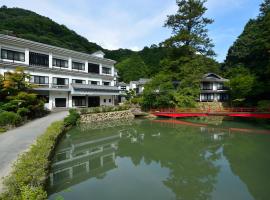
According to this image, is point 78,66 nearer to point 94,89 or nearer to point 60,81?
point 60,81

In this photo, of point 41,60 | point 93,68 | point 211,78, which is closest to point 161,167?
point 41,60

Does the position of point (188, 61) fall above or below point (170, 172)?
above

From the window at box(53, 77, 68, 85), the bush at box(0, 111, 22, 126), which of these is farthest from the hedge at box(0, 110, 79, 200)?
the window at box(53, 77, 68, 85)

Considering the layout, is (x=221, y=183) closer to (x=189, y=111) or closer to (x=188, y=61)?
(x=189, y=111)

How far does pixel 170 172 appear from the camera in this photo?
11789mm

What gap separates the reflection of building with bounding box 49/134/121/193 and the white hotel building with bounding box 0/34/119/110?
13654mm

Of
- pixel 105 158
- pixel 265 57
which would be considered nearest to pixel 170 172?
pixel 105 158

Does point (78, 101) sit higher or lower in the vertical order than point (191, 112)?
higher

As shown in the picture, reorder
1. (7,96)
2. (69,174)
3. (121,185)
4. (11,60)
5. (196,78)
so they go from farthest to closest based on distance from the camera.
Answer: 1. (196,78)
2. (11,60)
3. (7,96)
4. (69,174)
5. (121,185)

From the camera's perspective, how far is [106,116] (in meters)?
31.6

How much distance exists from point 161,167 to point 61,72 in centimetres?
2503

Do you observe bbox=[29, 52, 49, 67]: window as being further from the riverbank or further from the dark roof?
the dark roof

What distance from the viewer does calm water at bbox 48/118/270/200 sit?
929 cm

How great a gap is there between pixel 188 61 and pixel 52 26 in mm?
62333
